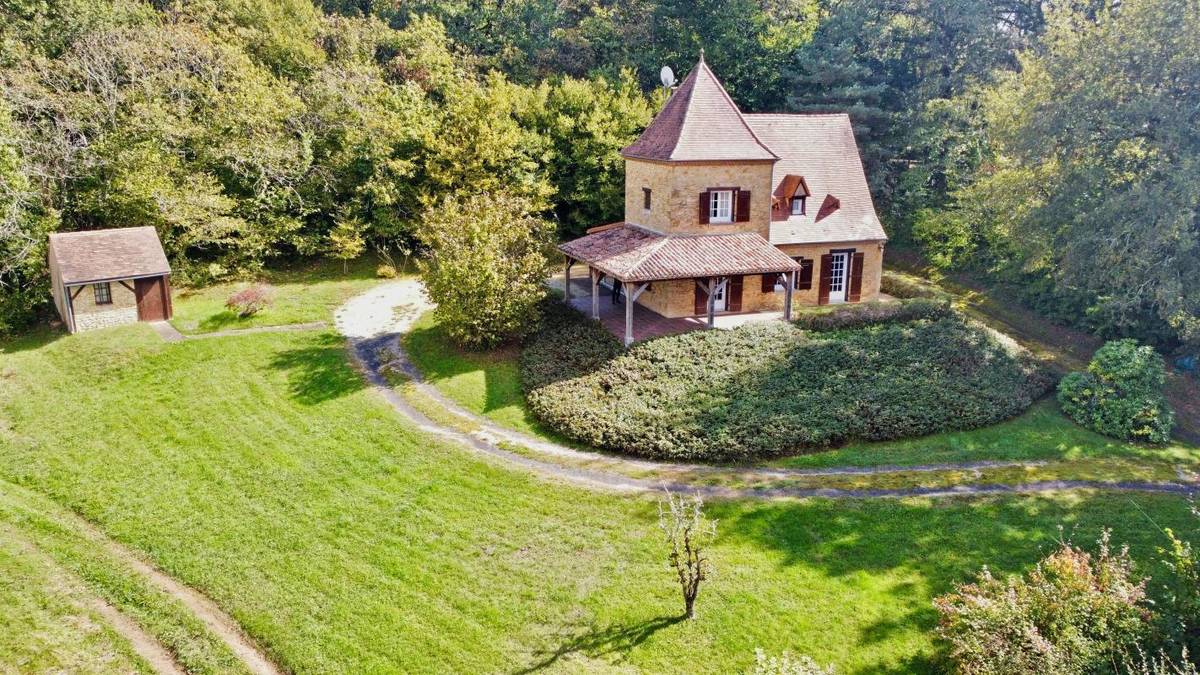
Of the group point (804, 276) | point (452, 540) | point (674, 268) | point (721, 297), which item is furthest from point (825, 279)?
point (452, 540)

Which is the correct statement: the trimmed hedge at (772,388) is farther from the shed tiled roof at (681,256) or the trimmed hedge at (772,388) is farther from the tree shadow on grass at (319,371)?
the tree shadow on grass at (319,371)

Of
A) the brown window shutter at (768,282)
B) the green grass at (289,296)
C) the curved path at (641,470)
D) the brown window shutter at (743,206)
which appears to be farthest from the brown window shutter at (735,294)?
the green grass at (289,296)

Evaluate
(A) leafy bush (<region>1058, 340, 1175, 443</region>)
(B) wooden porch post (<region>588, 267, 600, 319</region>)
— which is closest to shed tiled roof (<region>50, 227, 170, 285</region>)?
(B) wooden porch post (<region>588, 267, 600, 319</region>)

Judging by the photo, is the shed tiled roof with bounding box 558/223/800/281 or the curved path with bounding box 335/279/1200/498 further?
the shed tiled roof with bounding box 558/223/800/281

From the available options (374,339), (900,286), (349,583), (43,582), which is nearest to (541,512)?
(349,583)

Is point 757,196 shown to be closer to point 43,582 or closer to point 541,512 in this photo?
point 541,512

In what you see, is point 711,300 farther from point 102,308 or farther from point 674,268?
point 102,308

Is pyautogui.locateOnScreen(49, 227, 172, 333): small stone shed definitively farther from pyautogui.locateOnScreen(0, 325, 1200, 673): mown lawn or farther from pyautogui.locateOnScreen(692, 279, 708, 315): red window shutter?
pyautogui.locateOnScreen(692, 279, 708, 315): red window shutter
